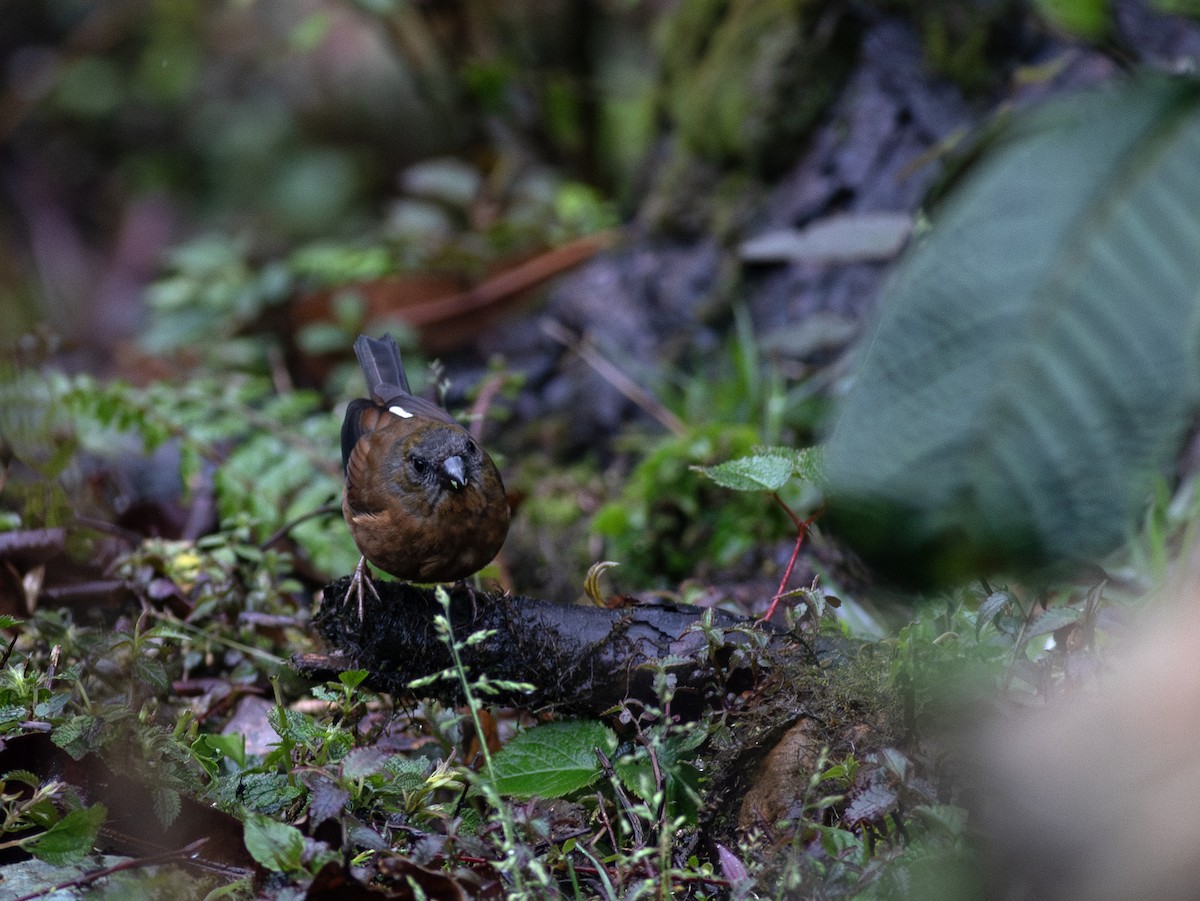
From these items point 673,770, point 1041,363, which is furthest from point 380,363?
point 1041,363

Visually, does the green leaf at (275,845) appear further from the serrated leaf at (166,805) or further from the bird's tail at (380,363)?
the bird's tail at (380,363)

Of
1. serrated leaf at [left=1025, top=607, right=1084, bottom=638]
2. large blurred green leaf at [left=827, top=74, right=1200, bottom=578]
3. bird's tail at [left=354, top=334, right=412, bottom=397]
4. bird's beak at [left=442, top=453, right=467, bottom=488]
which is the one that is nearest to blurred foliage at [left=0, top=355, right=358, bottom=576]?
bird's tail at [left=354, top=334, right=412, bottom=397]

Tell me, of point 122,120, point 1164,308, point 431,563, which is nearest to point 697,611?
point 431,563

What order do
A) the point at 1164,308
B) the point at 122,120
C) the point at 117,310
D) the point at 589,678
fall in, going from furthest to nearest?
the point at 122,120 < the point at 117,310 < the point at 589,678 < the point at 1164,308

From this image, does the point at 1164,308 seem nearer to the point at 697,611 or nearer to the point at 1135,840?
the point at 1135,840

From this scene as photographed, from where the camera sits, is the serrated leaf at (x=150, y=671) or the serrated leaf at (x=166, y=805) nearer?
the serrated leaf at (x=166, y=805)

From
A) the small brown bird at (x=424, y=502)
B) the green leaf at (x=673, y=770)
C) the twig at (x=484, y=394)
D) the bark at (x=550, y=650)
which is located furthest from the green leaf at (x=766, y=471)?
the twig at (x=484, y=394)
